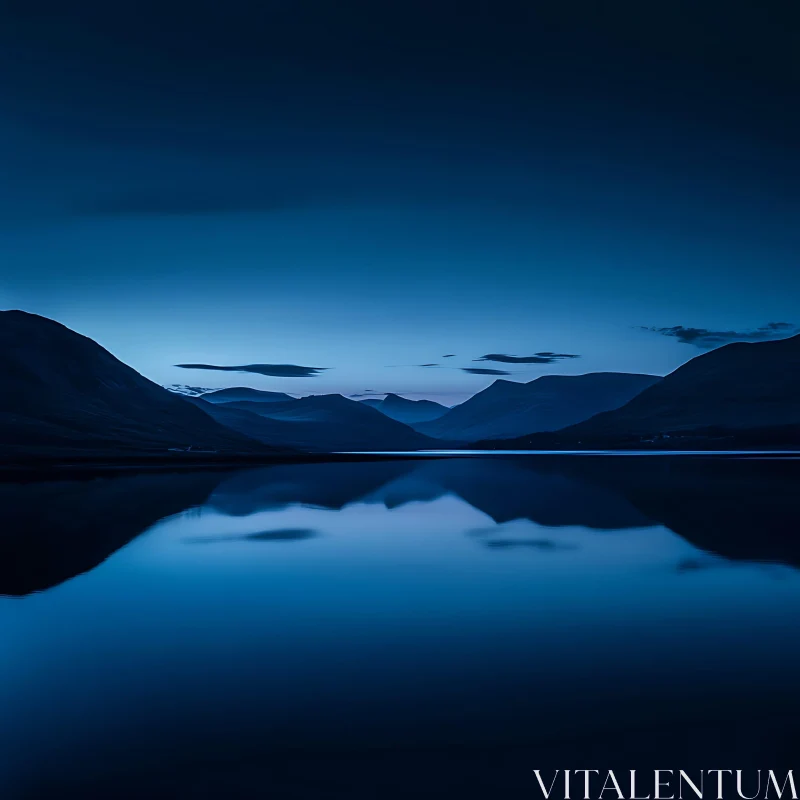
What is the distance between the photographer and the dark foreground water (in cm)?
773

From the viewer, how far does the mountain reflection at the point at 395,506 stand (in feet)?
71.5

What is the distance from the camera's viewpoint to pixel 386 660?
11375 mm

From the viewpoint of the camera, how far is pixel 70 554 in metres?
21.6

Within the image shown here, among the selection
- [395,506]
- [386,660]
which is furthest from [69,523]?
[386,660]

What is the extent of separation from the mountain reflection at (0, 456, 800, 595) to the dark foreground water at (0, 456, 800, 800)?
1.06ft

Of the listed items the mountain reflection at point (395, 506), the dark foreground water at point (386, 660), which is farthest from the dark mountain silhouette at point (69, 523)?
the dark foreground water at point (386, 660)

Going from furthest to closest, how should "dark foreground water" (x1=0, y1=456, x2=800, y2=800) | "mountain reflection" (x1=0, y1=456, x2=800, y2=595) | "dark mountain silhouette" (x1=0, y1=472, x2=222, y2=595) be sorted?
"mountain reflection" (x1=0, y1=456, x2=800, y2=595)
"dark mountain silhouette" (x1=0, y1=472, x2=222, y2=595)
"dark foreground water" (x1=0, y1=456, x2=800, y2=800)

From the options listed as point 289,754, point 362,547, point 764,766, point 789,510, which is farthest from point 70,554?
point 789,510

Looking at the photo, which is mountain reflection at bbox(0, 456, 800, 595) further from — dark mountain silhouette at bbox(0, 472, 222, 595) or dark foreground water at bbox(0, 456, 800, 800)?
dark foreground water at bbox(0, 456, 800, 800)

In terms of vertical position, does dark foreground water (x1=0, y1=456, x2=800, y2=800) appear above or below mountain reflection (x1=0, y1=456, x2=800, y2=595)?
below

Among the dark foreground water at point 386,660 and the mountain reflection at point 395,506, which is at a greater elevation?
the mountain reflection at point 395,506

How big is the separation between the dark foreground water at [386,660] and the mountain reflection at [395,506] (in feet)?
1.06

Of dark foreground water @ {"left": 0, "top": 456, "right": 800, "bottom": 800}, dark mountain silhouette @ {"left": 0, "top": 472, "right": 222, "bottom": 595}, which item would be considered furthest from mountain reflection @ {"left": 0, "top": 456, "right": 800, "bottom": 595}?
dark foreground water @ {"left": 0, "top": 456, "right": 800, "bottom": 800}

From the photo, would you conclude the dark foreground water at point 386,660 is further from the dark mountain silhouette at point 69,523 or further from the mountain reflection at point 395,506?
the mountain reflection at point 395,506
